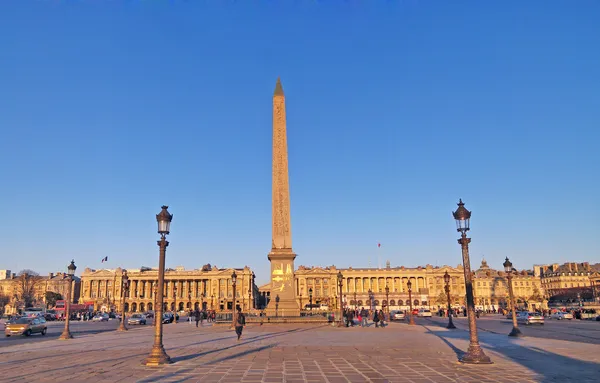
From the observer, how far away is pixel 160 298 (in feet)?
50.4

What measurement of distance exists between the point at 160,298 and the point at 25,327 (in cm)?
2185

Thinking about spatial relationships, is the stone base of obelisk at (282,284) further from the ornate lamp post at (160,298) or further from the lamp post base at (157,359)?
the lamp post base at (157,359)

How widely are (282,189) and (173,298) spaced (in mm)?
134549

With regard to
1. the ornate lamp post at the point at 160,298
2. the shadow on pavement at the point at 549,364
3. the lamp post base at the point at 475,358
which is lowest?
the shadow on pavement at the point at 549,364

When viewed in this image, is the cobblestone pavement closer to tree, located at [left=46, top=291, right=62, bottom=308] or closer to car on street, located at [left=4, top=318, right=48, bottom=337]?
car on street, located at [left=4, top=318, right=48, bottom=337]

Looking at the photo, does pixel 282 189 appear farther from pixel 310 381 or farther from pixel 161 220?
pixel 310 381

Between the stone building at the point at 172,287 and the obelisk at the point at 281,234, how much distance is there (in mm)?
122466

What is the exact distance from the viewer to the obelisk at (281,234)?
35.9 meters

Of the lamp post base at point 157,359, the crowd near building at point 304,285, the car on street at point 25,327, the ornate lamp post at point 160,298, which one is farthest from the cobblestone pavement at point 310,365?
the crowd near building at point 304,285

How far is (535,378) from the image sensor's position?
1151 centimetres

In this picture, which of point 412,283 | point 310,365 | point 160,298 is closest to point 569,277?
point 412,283

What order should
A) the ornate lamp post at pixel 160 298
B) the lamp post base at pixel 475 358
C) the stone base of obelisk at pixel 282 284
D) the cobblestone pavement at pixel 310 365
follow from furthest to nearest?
the stone base of obelisk at pixel 282 284 < the ornate lamp post at pixel 160 298 < the lamp post base at pixel 475 358 < the cobblestone pavement at pixel 310 365

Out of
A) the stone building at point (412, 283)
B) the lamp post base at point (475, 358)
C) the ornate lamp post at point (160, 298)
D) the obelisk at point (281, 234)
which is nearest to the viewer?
the lamp post base at point (475, 358)

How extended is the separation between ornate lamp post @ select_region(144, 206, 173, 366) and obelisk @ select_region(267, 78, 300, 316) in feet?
64.4
